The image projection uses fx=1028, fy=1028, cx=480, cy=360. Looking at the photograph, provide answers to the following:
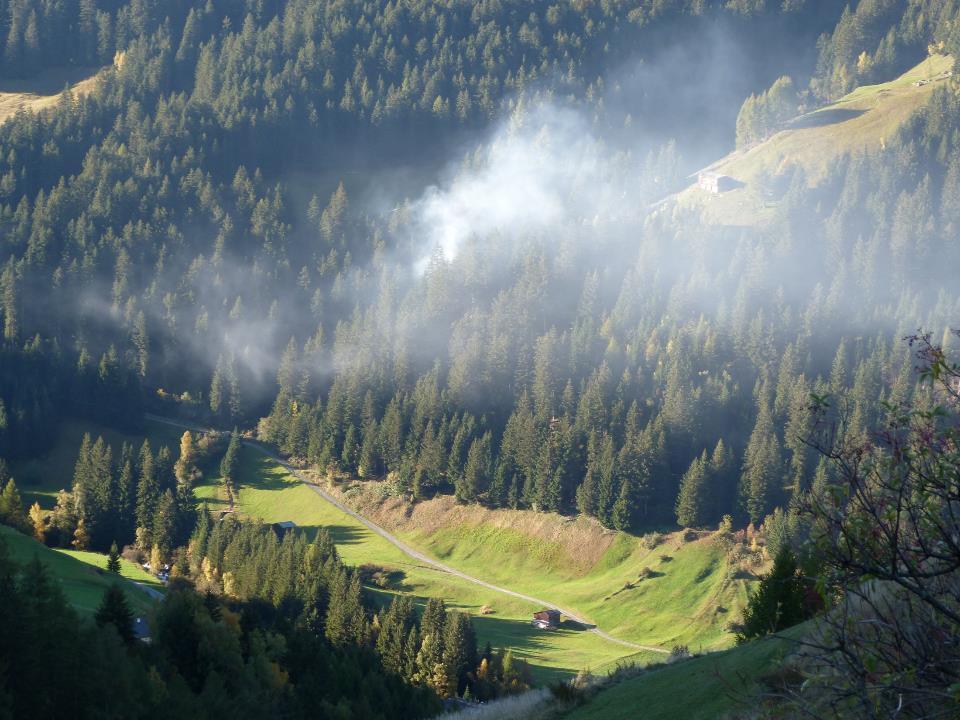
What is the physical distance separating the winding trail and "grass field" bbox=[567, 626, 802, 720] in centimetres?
5607

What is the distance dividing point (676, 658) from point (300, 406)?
118239mm

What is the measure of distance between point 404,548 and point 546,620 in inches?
1093

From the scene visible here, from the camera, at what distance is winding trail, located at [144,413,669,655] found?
97.5 metres

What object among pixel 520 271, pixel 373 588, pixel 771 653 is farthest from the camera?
pixel 520 271

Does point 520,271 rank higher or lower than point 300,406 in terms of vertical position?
higher

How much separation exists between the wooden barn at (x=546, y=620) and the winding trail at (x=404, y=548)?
203 centimetres

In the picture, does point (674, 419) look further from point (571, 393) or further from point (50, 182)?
point (50, 182)

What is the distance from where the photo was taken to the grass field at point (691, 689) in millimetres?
25656

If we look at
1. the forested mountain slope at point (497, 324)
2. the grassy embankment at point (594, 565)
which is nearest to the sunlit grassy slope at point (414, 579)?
the grassy embankment at point (594, 565)

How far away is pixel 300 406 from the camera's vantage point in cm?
15038

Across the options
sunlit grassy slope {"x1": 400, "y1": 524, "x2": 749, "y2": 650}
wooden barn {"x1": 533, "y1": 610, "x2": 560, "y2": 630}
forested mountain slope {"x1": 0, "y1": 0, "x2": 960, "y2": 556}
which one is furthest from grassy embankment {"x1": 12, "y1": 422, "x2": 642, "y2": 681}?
forested mountain slope {"x1": 0, "y1": 0, "x2": 960, "y2": 556}

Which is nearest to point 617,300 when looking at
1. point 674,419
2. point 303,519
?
point 674,419

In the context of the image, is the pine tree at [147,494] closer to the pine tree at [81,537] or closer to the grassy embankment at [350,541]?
the pine tree at [81,537]

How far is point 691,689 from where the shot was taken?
28344 millimetres
